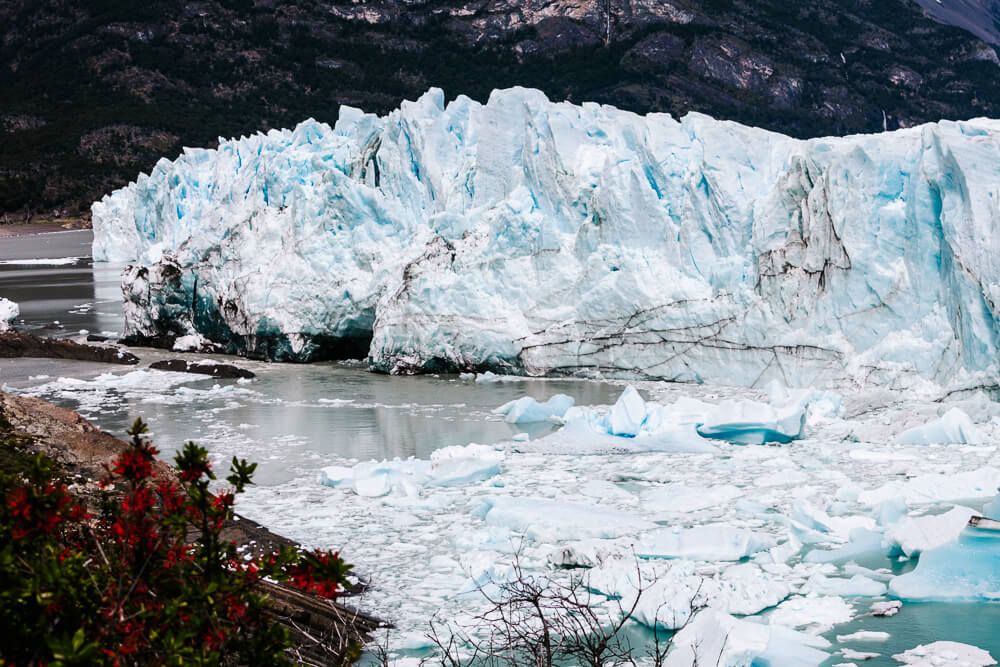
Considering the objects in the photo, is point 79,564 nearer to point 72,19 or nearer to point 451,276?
point 451,276

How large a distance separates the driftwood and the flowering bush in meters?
12.5

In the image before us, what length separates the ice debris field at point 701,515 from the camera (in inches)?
182

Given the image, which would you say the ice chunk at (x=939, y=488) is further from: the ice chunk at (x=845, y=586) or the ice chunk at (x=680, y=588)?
the ice chunk at (x=680, y=588)

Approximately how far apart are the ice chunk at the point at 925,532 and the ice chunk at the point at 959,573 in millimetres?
66

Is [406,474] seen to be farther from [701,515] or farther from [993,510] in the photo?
[993,510]

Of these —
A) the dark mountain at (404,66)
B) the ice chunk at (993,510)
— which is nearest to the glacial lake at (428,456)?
the ice chunk at (993,510)

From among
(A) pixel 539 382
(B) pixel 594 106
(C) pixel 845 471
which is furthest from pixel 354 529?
(B) pixel 594 106

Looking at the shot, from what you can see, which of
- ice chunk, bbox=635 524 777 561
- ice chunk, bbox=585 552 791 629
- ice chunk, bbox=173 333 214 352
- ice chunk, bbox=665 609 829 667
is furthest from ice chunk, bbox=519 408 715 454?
ice chunk, bbox=173 333 214 352

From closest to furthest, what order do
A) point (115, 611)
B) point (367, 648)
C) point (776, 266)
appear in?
point (115, 611) < point (367, 648) < point (776, 266)

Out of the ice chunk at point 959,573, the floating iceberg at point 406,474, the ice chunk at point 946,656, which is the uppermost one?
the ice chunk at point 959,573

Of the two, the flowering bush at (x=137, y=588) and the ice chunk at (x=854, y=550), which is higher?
the flowering bush at (x=137, y=588)

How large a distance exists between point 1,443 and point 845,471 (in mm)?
6224

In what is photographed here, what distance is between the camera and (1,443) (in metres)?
5.98

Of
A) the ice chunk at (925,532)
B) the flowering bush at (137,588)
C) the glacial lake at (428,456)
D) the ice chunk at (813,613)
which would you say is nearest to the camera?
the flowering bush at (137,588)
